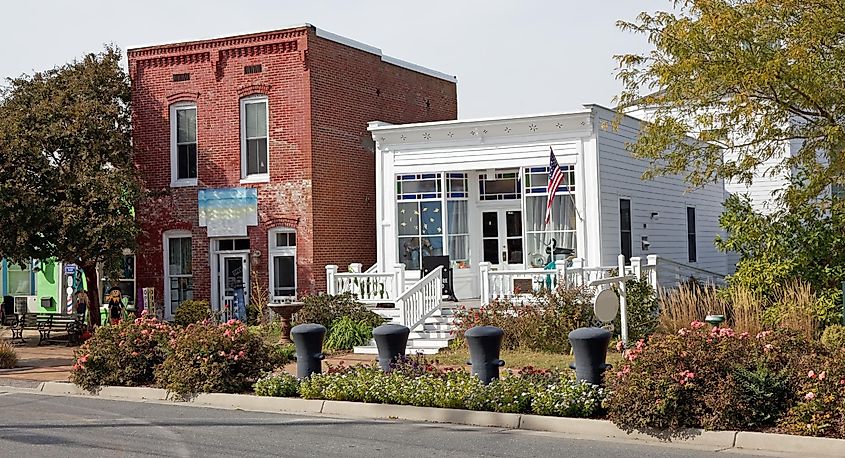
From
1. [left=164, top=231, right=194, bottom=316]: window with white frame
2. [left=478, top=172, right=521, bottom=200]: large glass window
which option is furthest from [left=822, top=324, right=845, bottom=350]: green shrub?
[left=164, top=231, right=194, bottom=316]: window with white frame

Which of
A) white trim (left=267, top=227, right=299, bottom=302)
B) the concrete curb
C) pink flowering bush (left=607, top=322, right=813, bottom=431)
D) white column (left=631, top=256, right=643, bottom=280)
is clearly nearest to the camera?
the concrete curb

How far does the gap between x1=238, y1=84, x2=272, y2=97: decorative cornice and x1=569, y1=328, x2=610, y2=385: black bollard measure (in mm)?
15357

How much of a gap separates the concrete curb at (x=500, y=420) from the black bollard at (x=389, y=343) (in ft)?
4.30

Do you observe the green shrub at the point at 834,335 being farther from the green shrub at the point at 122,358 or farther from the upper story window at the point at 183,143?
the upper story window at the point at 183,143

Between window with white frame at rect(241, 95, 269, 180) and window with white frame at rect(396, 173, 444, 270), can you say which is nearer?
window with white frame at rect(396, 173, 444, 270)

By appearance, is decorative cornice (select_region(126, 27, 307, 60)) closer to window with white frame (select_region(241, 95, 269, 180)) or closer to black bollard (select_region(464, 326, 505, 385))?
window with white frame (select_region(241, 95, 269, 180))

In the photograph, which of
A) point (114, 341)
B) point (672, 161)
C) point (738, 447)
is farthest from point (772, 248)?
point (114, 341)

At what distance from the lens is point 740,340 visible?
1182cm

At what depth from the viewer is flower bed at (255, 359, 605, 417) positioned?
40.0ft

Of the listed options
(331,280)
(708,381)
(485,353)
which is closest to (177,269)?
(331,280)

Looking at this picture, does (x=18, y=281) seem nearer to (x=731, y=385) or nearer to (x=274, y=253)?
(x=274, y=253)

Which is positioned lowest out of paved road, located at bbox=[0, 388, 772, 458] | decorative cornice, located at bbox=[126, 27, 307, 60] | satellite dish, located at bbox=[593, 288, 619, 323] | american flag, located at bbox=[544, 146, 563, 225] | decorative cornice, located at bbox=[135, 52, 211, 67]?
paved road, located at bbox=[0, 388, 772, 458]

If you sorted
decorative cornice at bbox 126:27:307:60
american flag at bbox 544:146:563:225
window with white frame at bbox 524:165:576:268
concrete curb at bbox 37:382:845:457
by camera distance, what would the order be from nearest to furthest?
1. concrete curb at bbox 37:382:845:457
2. american flag at bbox 544:146:563:225
3. window with white frame at bbox 524:165:576:268
4. decorative cornice at bbox 126:27:307:60

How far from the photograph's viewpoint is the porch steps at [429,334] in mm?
20703
